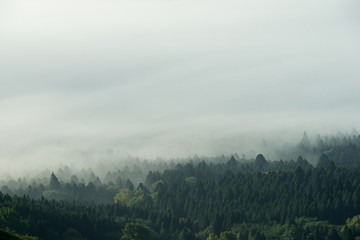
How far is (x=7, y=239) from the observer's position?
137m
